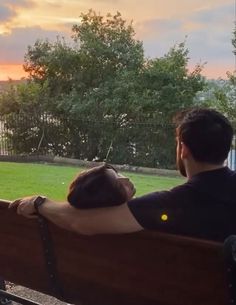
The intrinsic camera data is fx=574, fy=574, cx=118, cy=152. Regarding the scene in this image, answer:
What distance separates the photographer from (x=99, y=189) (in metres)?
1.83

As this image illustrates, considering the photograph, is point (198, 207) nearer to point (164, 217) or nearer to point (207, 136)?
point (164, 217)

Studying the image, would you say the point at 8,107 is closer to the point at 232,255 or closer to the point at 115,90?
the point at 115,90

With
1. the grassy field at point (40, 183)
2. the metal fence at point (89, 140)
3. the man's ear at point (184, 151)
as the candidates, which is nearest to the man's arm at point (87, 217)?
the man's ear at point (184, 151)

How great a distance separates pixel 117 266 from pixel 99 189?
313 millimetres

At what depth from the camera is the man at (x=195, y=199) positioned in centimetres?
169

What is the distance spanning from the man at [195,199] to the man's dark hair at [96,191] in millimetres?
28

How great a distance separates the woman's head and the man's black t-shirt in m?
0.08

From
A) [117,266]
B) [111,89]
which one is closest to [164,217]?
[117,266]

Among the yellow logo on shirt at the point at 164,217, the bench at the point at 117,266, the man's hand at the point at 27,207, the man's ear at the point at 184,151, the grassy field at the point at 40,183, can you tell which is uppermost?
the man's ear at the point at 184,151

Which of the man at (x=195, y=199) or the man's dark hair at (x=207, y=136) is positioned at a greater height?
the man's dark hair at (x=207, y=136)

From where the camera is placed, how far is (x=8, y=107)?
1364 centimetres

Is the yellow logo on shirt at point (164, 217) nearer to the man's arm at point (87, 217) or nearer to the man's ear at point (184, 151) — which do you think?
the man's arm at point (87, 217)

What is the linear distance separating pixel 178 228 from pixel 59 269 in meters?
0.67

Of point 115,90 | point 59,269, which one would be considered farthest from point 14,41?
point 59,269
